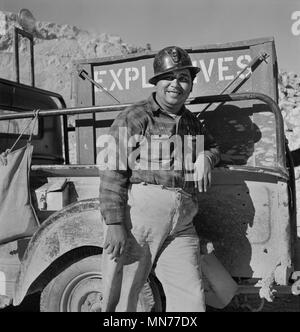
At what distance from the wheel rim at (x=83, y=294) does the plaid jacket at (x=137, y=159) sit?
0.64 m

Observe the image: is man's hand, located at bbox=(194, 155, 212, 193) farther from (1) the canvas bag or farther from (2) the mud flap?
(1) the canvas bag

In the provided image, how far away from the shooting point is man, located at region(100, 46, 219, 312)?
8.15ft

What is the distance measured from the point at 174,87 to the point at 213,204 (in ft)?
2.58

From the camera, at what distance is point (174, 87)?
2.52 m

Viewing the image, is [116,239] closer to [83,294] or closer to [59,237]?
[59,237]

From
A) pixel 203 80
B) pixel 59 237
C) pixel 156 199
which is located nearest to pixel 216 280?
pixel 156 199

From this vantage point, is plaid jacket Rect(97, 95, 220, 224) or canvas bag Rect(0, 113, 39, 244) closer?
plaid jacket Rect(97, 95, 220, 224)

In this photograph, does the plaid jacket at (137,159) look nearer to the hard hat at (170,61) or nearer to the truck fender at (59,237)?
the hard hat at (170,61)

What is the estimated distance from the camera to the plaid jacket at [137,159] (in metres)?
2.47

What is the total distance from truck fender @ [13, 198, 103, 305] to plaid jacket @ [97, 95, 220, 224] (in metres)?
Answer: 0.40

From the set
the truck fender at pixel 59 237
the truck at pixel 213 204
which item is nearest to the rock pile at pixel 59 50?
the truck at pixel 213 204

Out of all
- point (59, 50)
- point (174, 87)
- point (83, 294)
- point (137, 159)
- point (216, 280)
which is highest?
point (59, 50)

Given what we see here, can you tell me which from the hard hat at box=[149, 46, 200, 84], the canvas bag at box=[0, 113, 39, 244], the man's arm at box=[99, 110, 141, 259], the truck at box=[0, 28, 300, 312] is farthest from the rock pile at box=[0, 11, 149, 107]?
the man's arm at box=[99, 110, 141, 259]
